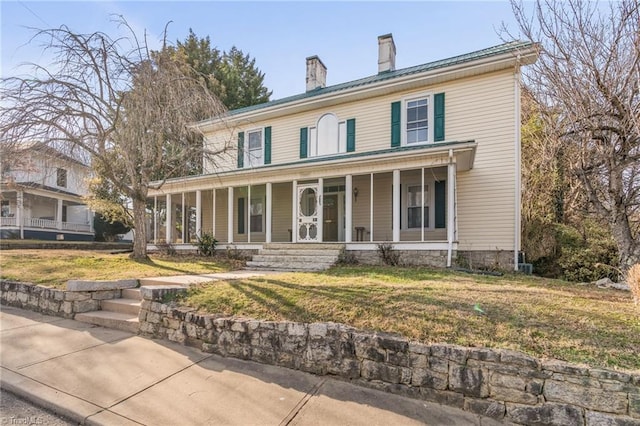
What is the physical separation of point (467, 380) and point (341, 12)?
33.0ft

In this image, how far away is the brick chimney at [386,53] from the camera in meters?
13.1

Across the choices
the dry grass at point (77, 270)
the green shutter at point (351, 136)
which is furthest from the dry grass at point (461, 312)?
the green shutter at point (351, 136)

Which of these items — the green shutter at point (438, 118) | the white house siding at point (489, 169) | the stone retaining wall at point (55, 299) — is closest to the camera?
the stone retaining wall at point (55, 299)

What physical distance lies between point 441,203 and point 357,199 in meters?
3.04

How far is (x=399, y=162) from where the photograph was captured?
9.73m

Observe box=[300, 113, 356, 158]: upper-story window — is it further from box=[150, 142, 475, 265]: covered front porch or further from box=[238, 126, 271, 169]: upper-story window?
box=[238, 126, 271, 169]: upper-story window

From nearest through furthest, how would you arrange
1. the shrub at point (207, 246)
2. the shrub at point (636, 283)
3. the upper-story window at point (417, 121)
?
the shrub at point (636, 283) < the upper-story window at point (417, 121) < the shrub at point (207, 246)

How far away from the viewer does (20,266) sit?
28.8ft

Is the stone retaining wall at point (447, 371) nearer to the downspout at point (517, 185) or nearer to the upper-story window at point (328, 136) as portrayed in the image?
the downspout at point (517, 185)

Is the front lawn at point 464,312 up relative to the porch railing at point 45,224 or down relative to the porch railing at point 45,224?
down

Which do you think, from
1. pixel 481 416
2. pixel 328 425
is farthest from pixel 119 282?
pixel 481 416

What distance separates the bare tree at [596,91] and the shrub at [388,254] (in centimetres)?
467

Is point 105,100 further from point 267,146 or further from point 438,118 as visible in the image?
point 438,118

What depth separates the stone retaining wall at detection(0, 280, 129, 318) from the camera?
229 inches
